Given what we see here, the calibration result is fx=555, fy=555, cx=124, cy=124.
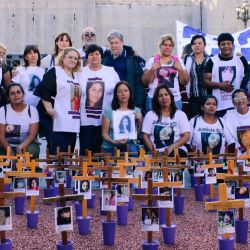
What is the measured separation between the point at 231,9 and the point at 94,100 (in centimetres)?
2083

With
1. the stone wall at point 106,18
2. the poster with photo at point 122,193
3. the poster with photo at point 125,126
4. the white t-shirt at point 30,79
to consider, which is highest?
the stone wall at point 106,18

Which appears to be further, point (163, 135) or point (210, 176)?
point (163, 135)

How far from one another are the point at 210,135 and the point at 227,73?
695 mm

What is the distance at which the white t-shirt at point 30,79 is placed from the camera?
5457mm

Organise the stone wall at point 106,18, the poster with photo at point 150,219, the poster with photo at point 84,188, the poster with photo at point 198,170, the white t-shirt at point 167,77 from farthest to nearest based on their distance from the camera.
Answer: the stone wall at point 106,18 < the white t-shirt at point 167,77 < the poster with photo at point 198,170 < the poster with photo at point 84,188 < the poster with photo at point 150,219

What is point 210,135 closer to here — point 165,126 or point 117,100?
point 165,126

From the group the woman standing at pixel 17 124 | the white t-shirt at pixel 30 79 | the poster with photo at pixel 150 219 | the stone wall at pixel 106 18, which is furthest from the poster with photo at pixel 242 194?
the stone wall at pixel 106 18

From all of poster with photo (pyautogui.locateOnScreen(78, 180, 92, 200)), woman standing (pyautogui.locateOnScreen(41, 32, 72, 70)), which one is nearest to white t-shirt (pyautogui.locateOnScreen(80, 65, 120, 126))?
woman standing (pyautogui.locateOnScreen(41, 32, 72, 70))

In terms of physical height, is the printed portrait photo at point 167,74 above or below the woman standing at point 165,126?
above

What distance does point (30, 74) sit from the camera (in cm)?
546

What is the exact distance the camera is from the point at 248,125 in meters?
5.51

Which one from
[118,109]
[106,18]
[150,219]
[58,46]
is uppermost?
[106,18]

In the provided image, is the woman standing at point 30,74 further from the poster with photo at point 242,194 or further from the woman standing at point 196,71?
the poster with photo at point 242,194

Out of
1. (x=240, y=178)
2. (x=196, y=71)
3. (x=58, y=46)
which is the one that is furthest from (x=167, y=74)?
(x=240, y=178)
